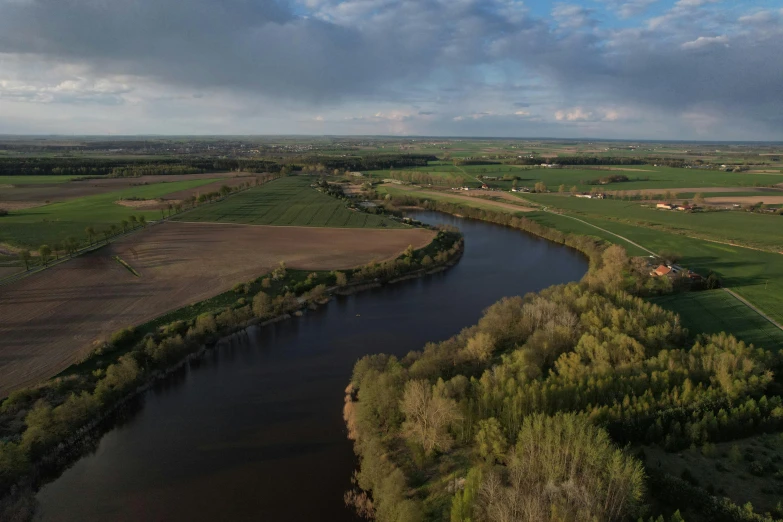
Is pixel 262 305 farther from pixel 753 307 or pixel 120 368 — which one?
pixel 753 307

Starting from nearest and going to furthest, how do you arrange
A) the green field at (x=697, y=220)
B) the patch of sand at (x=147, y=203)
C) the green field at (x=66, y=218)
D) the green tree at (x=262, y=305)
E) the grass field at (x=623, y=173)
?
the green tree at (x=262, y=305), the green field at (x=66, y=218), the green field at (x=697, y=220), the patch of sand at (x=147, y=203), the grass field at (x=623, y=173)

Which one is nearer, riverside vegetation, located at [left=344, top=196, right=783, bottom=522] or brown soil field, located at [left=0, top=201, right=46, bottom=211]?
riverside vegetation, located at [left=344, top=196, right=783, bottom=522]

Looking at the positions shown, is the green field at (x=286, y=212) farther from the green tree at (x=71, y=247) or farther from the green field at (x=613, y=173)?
the green field at (x=613, y=173)

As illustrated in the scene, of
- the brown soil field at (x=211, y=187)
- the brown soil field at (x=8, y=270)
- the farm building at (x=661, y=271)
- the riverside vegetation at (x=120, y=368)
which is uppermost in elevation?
the brown soil field at (x=211, y=187)

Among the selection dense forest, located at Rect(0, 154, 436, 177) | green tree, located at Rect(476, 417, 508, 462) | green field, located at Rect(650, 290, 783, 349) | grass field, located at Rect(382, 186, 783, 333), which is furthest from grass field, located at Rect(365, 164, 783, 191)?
green tree, located at Rect(476, 417, 508, 462)

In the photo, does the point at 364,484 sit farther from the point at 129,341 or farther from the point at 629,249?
the point at 629,249

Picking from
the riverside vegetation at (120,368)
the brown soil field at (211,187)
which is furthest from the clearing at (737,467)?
the brown soil field at (211,187)

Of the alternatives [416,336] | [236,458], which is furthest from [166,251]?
[236,458]

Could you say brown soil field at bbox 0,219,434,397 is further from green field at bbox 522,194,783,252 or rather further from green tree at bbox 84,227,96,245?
green field at bbox 522,194,783,252
